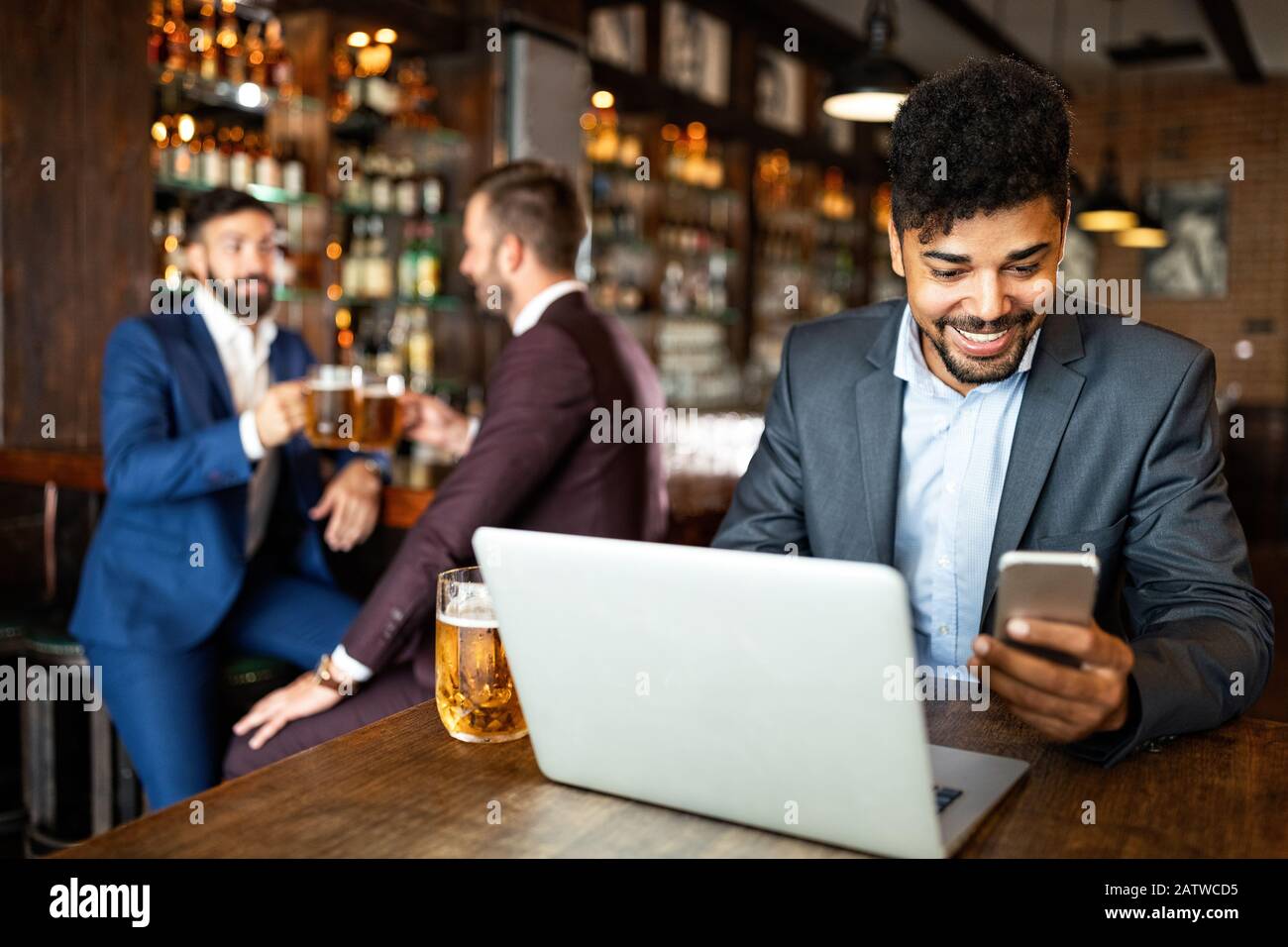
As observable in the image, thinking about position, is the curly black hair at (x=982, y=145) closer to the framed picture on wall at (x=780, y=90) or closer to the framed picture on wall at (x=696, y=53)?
the framed picture on wall at (x=696, y=53)

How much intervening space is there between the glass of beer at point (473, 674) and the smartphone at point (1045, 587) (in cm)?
46

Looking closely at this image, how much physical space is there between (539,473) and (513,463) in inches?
2.1

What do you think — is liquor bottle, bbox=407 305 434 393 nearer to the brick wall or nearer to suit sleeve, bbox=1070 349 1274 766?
suit sleeve, bbox=1070 349 1274 766

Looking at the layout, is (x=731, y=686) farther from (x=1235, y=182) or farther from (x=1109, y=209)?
(x=1235, y=182)

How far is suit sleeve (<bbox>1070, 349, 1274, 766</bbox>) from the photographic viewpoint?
106cm

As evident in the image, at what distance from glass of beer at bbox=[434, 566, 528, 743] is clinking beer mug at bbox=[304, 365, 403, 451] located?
105 cm

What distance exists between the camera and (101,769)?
2430 millimetres

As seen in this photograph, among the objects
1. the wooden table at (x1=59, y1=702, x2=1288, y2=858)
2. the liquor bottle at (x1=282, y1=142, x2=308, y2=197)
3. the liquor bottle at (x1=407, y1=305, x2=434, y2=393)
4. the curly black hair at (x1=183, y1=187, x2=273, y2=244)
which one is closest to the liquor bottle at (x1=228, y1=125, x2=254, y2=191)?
the liquor bottle at (x1=282, y1=142, x2=308, y2=197)

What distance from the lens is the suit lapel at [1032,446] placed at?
1409 mm

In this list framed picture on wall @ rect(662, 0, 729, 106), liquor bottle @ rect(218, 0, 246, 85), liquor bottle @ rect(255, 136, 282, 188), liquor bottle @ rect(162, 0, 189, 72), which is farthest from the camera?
framed picture on wall @ rect(662, 0, 729, 106)

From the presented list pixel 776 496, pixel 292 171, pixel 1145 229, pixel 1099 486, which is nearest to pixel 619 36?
pixel 292 171

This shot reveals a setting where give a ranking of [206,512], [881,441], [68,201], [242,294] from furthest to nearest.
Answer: [68,201]
[242,294]
[206,512]
[881,441]
